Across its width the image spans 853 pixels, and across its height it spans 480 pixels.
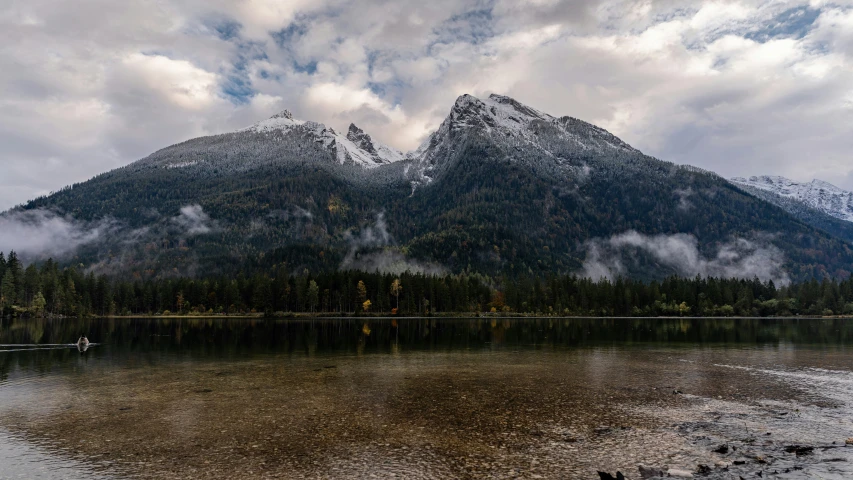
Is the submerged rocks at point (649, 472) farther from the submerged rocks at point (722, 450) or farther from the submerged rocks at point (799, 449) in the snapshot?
the submerged rocks at point (799, 449)

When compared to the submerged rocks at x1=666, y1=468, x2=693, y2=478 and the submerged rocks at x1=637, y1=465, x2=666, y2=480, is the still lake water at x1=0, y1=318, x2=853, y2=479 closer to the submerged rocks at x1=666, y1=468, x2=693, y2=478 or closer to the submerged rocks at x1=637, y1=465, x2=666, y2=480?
the submerged rocks at x1=637, y1=465, x2=666, y2=480

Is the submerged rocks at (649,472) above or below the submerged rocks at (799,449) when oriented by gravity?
above

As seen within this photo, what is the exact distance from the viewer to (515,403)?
3478 cm

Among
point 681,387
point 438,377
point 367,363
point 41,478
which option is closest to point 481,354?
point 367,363

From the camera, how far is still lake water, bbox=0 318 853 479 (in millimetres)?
21953

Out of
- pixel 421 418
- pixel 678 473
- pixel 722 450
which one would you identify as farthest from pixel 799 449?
pixel 421 418

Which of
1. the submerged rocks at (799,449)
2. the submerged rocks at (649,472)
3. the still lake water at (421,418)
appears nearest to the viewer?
the submerged rocks at (649,472)

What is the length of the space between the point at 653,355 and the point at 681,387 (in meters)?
28.0

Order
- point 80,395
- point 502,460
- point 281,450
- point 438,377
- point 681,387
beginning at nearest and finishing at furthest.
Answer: point 502,460 < point 281,450 < point 80,395 < point 681,387 < point 438,377

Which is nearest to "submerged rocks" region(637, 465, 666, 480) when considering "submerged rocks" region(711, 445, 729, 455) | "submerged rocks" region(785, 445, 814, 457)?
"submerged rocks" region(711, 445, 729, 455)

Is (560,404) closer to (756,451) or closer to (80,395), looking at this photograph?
(756,451)

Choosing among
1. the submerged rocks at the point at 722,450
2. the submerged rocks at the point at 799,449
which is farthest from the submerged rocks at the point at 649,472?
the submerged rocks at the point at 799,449

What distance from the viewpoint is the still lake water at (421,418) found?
22.0 m

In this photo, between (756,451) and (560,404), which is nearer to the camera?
(756,451)
